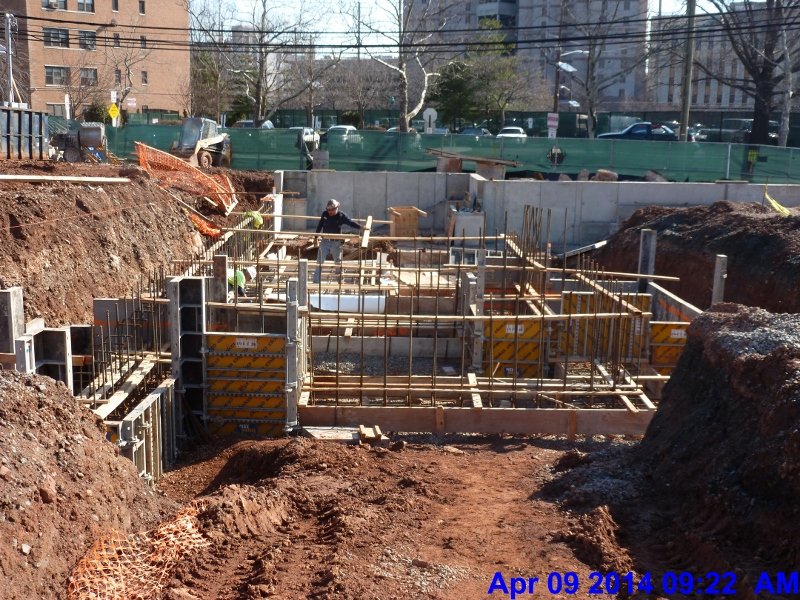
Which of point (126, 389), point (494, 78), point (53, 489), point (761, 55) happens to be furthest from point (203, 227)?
point (494, 78)

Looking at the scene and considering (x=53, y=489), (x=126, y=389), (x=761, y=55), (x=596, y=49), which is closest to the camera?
(x=53, y=489)

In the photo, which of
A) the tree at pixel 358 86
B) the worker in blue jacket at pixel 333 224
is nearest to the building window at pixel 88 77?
the tree at pixel 358 86

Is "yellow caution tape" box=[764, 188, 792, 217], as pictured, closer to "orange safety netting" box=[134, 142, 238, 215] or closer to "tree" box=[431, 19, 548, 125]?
"orange safety netting" box=[134, 142, 238, 215]

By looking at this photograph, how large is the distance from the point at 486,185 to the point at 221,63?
105ft

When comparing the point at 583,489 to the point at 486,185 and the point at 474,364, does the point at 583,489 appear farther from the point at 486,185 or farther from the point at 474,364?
the point at 486,185

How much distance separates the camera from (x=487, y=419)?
10383mm

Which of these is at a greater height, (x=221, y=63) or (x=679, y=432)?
(x=221, y=63)

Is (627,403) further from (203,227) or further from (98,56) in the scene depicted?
(98,56)

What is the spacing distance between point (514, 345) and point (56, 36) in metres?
48.5

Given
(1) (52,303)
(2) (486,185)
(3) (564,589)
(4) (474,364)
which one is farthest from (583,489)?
(2) (486,185)

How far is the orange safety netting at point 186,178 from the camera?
77.9 feet

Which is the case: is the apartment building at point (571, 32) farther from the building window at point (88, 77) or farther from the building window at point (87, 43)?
the building window at point (88, 77)

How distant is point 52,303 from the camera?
1366cm

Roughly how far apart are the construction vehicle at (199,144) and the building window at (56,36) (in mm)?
24653
